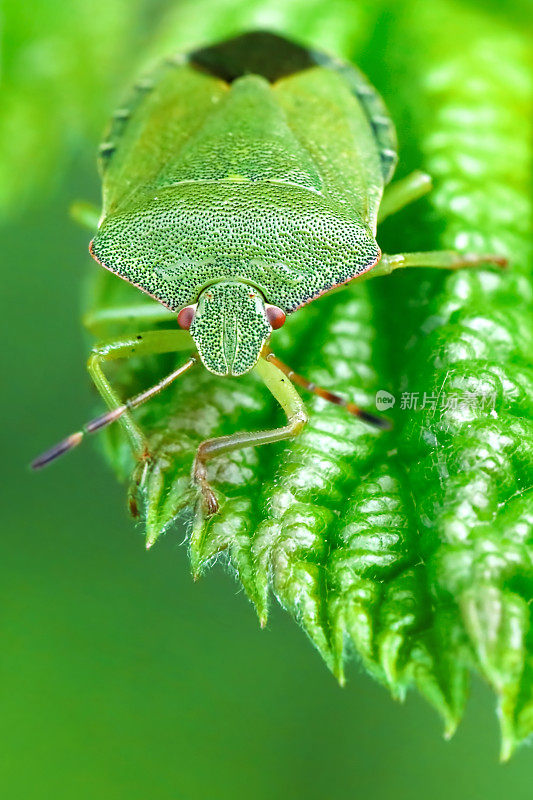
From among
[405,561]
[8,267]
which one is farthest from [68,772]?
[8,267]

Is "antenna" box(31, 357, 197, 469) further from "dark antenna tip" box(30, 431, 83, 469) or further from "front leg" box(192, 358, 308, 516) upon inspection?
"front leg" box(192, 358, 308, 516)

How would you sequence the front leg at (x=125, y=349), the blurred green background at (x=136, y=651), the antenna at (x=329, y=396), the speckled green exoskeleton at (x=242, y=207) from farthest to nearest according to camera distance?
1. the blurred green background at (x=136, y=651)
2. the front leg at (x=125, y=349)
3. the speckled green exoskeleton at (x=242, y=207)
4. the antenna at (x=329, y=396)

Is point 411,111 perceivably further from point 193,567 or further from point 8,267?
point 8,267

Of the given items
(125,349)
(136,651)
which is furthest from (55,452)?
(136,651)

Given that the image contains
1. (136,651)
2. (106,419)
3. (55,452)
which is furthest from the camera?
(136,651)

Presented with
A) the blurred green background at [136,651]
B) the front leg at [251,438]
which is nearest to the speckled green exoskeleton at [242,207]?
the front leg at [251,438]

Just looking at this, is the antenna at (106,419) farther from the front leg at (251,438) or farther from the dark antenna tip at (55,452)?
the front leg at (251,438)

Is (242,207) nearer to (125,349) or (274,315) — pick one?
(274,315)

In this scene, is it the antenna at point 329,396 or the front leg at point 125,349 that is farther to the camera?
the front leg at point 125,349
